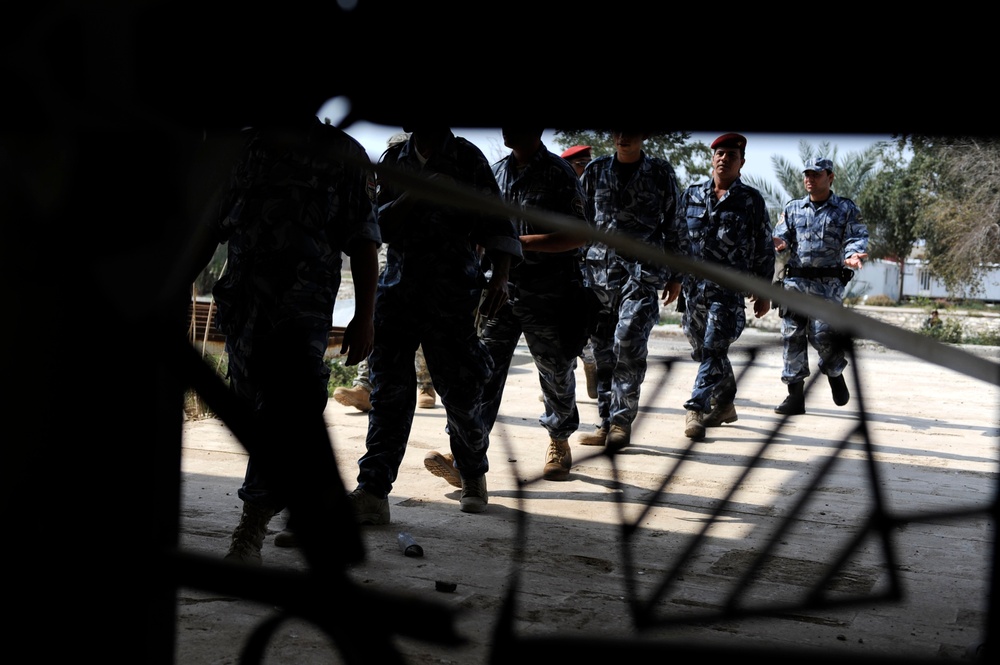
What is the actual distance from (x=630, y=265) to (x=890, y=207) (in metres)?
27.2

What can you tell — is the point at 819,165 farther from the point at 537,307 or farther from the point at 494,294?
the point at 494,294

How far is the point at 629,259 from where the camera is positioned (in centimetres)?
611

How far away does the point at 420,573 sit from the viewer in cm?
355

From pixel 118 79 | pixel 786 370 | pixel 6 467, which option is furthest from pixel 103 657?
pixel 786 370

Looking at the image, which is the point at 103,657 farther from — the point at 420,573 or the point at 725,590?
the point at 725,590

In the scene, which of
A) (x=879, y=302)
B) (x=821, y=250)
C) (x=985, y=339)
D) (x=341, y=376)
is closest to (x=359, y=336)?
(x=821, y=250)

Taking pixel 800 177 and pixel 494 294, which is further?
pixel 800 177

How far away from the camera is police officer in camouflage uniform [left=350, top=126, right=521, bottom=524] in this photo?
4219mm

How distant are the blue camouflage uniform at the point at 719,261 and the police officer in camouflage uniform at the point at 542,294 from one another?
1.78m

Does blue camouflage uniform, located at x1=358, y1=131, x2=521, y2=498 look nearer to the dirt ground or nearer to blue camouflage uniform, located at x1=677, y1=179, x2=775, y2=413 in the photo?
the dirt ground

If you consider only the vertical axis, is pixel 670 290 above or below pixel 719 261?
below

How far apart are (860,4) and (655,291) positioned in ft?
17.7

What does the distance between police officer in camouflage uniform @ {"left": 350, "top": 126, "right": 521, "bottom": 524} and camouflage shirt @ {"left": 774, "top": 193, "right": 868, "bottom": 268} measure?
4456 millimetres

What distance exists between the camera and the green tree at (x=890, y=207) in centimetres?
3058
